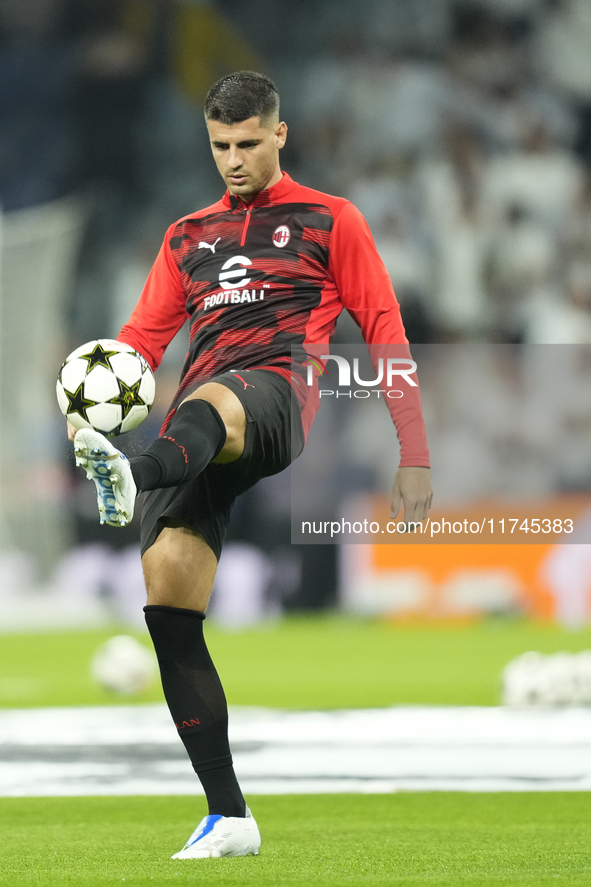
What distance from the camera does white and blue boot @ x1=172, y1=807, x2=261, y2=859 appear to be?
290 cm

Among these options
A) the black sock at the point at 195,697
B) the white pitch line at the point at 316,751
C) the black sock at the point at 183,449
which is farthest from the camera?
the white pitch line at the point at 316,751

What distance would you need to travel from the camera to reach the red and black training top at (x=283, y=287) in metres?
3.18

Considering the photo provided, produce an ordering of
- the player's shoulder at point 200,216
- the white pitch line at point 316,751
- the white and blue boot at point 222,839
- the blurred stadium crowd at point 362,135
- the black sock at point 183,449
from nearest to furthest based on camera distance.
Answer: the black sock at point 183,449, the white and blue boot at point 222,839, the player's shoulder at point 200,216, the white pitch line at point 316,751, the blurred stadium crowd at point 362,135

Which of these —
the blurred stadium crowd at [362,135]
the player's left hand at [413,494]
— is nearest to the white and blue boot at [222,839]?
the player's left hand at [413,494]

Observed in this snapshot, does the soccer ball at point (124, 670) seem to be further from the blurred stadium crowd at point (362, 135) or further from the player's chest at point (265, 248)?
the blurred stadium crowd at point (362, 135)

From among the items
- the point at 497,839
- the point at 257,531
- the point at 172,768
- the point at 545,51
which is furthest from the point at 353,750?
the point at 545,51

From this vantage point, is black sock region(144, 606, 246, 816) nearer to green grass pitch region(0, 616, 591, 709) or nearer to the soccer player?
the soccer player

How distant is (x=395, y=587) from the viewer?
9.52 meters

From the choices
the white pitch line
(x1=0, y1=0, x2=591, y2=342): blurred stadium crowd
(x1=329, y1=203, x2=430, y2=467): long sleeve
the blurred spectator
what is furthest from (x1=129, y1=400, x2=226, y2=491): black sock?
the blurred spectator

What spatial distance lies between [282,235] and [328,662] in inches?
189

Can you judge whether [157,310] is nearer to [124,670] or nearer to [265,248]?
[265,248]

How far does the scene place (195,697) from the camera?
9.96ft

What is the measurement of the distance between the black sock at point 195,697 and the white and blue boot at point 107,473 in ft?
1.80

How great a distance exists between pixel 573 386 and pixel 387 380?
703 centimetres
